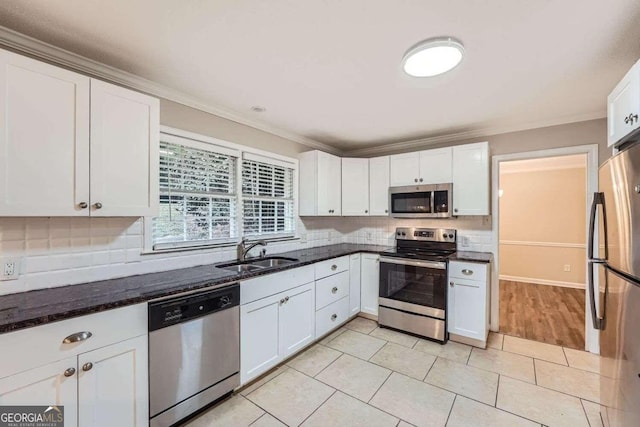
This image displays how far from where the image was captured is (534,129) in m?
3.01

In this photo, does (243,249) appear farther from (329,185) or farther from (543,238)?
(543,238)

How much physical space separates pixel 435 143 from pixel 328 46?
7.99 feet

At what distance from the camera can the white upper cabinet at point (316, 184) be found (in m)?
3.47

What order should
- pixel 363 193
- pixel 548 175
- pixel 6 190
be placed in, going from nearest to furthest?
pixel 6 190, pixel 363 193, pixel 548 175

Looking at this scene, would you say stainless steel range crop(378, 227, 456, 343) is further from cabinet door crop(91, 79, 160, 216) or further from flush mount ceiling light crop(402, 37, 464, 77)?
cabinet door crop(91, 79, 160, 216)

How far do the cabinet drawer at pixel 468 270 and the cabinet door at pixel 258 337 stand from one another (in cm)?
189

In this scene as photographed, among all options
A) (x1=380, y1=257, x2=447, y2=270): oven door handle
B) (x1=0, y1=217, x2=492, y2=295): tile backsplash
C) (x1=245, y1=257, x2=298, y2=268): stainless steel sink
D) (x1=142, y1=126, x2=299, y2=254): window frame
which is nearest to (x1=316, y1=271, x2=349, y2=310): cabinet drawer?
(x1=245, y1=257, x2=298, y2=268): stainless steel sink

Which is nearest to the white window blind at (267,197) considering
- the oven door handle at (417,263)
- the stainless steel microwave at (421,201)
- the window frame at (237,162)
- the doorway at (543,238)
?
the window frame at (237,162)

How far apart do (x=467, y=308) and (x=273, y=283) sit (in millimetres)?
2046

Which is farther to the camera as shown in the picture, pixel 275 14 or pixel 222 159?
pixel 222 159

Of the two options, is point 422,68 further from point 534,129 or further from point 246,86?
point 534,129

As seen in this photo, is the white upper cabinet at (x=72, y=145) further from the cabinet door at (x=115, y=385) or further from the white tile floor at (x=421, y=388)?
the white tile floor at (x=421, y=388)

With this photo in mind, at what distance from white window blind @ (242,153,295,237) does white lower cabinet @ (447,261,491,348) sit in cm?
195

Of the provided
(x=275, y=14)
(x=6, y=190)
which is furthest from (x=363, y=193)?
(x=6, y=190)
